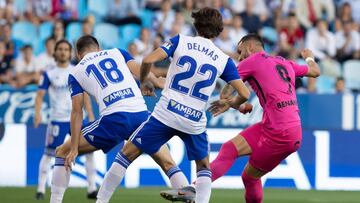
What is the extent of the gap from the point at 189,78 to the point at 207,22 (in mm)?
579

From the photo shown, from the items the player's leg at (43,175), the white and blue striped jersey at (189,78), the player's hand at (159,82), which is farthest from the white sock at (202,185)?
the player's leg at (43,175)

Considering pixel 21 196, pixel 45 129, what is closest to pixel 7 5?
pixel 45 129

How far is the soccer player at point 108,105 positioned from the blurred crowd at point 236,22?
29.5ft

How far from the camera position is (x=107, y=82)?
432 inches

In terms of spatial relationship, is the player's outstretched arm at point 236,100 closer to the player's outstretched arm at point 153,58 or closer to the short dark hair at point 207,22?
the short dark hair at point 207,22

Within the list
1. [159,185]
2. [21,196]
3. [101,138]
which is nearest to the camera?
[101,138]

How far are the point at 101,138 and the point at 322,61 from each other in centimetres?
1066

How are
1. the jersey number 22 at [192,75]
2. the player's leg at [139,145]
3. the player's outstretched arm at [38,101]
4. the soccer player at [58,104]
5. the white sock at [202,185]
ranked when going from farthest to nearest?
the player's outstretched arm at [38,101] < the soccer player at [58,104] < the white sock at [202,185] < the player's leg at [139,145] < the jersey number 22 at [192,75]

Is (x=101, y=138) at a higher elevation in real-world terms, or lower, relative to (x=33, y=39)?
higher

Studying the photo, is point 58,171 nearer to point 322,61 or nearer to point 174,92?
point 174,92

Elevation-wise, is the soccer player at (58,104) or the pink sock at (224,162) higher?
the pink sock at (224,162)

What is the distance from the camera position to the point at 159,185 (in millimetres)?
16109

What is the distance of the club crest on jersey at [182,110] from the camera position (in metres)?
10.2

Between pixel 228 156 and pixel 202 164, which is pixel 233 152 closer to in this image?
pixel 228 156
